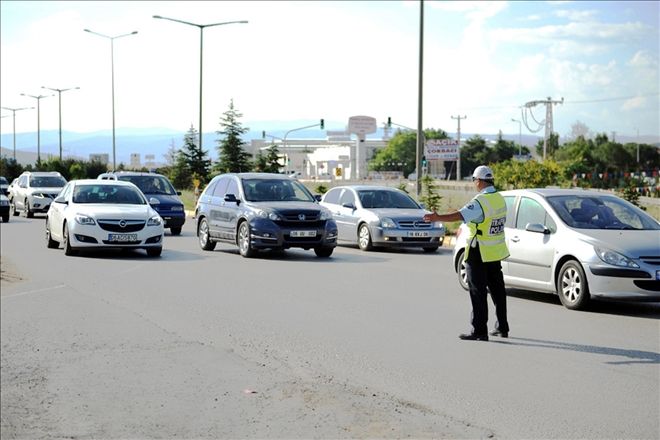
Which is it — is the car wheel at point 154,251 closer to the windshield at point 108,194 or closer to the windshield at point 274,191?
the windshield at point 108,194

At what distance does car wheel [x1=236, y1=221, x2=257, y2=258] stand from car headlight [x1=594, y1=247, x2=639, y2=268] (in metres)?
9.89

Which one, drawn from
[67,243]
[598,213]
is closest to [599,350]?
[598,213]

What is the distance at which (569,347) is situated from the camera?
1058 centimetres

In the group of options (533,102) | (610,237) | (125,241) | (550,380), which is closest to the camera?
(550,380)

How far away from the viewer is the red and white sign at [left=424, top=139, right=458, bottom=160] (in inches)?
1739

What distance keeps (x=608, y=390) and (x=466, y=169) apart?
503 ft

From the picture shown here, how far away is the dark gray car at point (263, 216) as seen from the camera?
21453 millimetres

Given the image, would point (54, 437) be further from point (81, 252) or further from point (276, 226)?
point (81, 252)

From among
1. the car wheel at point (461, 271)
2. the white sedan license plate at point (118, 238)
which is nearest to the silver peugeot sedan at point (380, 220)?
the white sedan license plate at point (118, 238)

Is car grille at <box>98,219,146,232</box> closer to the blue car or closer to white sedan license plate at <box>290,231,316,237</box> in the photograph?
white sedan license plate at <box>290,231,316,237</box>

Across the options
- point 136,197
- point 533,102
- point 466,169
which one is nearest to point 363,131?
point 533,102

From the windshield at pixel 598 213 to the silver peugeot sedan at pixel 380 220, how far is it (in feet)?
27.7

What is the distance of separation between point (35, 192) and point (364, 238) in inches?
808

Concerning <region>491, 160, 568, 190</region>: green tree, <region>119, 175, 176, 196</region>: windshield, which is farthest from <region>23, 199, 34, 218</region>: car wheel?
<region>491, 160, 568, 190</region>: green tree
